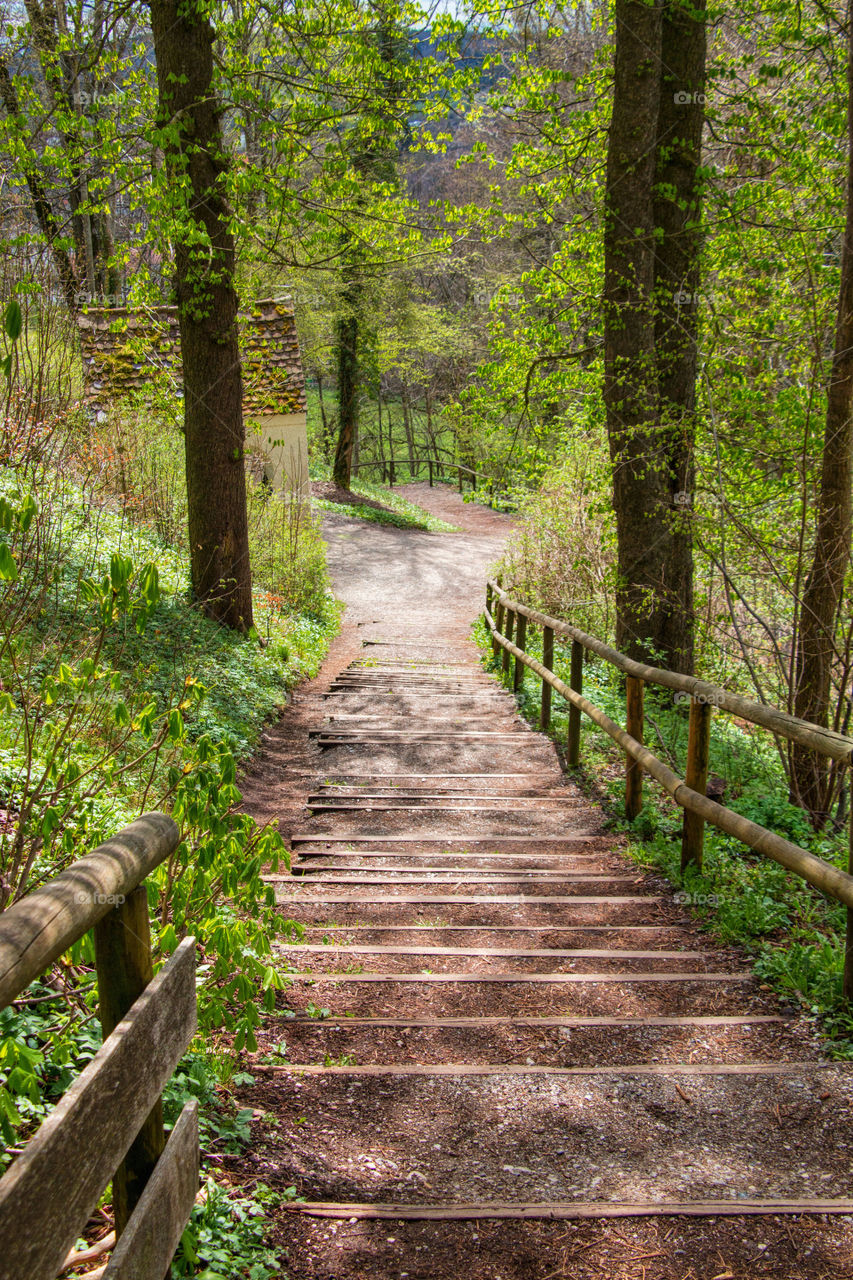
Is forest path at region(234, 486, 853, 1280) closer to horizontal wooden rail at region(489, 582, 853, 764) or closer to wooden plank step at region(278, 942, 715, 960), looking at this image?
wooden plank step at region(278, 942, 715, 960)

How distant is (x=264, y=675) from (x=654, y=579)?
4.05 meters

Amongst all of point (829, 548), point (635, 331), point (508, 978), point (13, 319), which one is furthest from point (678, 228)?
point (13, 319)

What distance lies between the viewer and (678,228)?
8484 mm

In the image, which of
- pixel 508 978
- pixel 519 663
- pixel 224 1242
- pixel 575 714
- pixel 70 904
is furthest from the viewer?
pixel 519 663

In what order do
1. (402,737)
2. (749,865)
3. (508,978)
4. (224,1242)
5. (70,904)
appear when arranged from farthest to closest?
(402,737) → (749,865) → (508,978) → (224,1242) → (70,904)

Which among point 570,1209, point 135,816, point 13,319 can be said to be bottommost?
point 570,1209

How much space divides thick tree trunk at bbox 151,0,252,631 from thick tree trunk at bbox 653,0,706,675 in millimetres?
4011

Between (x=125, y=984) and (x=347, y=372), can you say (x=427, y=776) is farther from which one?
(x=347, y=372)

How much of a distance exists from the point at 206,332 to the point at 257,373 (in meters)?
5.78

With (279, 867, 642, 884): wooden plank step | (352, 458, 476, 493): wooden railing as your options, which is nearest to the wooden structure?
(279, 867, 642, 884): wooden plank step

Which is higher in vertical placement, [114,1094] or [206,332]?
[206,332]

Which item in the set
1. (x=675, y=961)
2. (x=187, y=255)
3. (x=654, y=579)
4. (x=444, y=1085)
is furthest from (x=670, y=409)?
(x=444, y=1085)

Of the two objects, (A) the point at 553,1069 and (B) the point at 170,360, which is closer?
(A) the point at 553,1069

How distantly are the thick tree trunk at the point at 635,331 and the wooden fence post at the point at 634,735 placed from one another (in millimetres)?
2576
